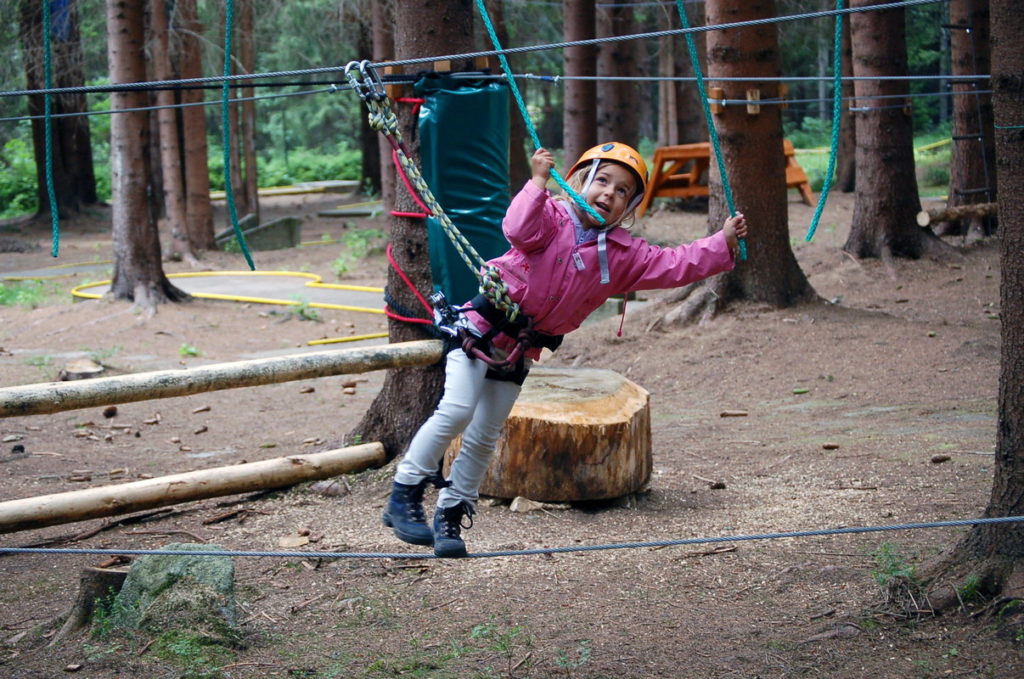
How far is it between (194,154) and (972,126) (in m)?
11.2

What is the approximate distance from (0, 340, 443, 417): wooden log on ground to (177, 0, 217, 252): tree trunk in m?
12.4

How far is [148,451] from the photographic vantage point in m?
7.34

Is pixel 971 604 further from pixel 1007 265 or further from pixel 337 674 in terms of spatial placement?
pixel 337 674

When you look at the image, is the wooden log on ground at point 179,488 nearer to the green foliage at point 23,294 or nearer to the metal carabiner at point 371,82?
the metal carabiner at point 371,82

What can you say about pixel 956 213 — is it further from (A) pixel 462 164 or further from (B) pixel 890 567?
(B) pixel 890 567

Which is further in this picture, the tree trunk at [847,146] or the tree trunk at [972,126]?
the tree trunk at [847,146]

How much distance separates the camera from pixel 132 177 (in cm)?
1163

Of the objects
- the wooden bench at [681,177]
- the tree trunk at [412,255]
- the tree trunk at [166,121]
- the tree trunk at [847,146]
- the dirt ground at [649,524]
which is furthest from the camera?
the tree trunk at [847,146]

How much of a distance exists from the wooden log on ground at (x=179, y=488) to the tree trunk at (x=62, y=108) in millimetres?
10585

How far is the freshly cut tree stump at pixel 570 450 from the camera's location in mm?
5098

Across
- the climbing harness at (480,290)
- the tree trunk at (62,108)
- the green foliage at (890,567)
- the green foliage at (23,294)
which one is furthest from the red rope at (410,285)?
the tree trunk at (62,108)

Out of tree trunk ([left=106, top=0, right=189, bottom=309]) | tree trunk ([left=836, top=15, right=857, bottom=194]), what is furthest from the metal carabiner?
tree trunk ([left=836, top=15, right=857, bottom=194])

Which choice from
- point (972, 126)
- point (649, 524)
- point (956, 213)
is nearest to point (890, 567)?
point (649, 524)

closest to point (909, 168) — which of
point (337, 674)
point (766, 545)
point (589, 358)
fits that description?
point (589, 358)
